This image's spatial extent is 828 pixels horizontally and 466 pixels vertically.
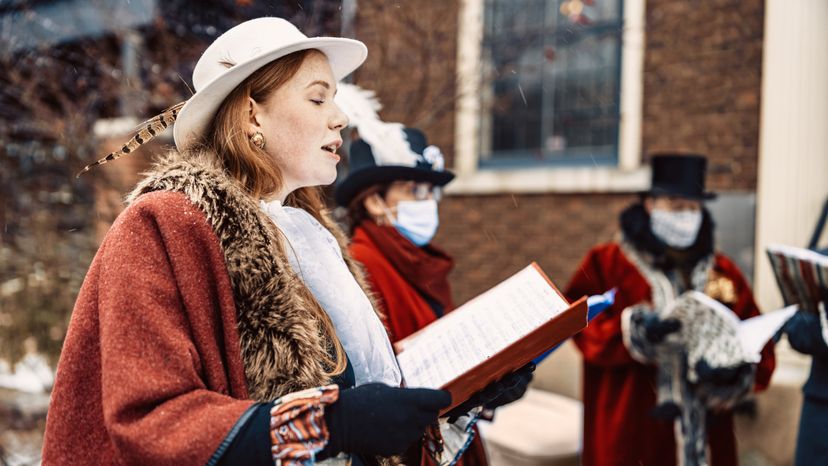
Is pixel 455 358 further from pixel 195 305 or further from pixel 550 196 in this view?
pixel 550 196

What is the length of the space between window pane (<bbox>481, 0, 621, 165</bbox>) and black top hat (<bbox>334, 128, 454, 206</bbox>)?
10.3 ft

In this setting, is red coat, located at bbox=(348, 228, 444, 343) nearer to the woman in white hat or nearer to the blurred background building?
the woman in white hat

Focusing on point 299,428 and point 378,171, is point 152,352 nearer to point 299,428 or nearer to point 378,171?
point 299,428

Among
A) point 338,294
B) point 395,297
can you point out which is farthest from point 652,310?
point 338,294

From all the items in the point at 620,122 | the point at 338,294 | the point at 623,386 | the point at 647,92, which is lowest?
the point at 623,386

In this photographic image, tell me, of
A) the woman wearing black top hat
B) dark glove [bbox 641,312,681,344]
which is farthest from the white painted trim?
the woman wearing black top hat

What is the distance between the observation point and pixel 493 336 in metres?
1.56

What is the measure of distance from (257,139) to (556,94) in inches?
230

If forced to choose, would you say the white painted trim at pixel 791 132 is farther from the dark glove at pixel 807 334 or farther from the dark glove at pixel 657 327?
the dark glove at pixel 807 334

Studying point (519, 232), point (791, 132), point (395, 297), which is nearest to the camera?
point (395, 297)

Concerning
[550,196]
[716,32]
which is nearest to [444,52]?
[550,196]

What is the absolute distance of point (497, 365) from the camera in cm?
142

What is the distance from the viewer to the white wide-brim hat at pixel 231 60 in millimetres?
1403

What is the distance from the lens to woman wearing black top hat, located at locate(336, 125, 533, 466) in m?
2.69
